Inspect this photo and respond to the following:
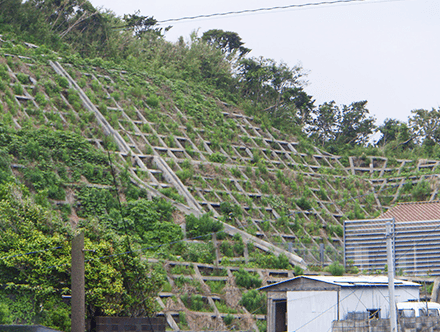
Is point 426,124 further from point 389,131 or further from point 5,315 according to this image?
point 5,315

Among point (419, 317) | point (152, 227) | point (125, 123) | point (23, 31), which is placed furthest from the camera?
point (23, 31)

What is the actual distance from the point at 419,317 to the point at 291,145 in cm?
2429

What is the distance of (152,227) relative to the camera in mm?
27078

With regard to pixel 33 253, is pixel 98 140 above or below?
above

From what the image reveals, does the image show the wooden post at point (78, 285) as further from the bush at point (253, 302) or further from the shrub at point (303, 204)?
the shrub at point (303, 204)

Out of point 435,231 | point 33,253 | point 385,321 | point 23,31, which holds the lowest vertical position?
point 385,321

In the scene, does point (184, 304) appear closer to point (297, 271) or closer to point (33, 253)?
point (297, 271)

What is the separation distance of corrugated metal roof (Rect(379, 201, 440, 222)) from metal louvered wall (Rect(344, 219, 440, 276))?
6.29 feet

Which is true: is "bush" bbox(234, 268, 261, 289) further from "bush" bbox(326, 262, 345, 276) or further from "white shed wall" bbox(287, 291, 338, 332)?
"white shed wall" bbox(287, 291, 338, 332)

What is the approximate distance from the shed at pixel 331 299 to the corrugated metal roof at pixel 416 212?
27.5 feet

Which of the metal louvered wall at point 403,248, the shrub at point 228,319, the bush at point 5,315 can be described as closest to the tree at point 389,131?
the metal louvered wall at point 403,248

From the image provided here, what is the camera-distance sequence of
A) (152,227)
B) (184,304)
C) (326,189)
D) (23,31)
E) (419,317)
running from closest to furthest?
(419,317) → (184,304) → (152,227) → (326,189) → (23,31)

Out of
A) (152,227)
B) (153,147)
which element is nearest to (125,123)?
(153,147)

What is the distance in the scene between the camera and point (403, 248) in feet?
84.3
